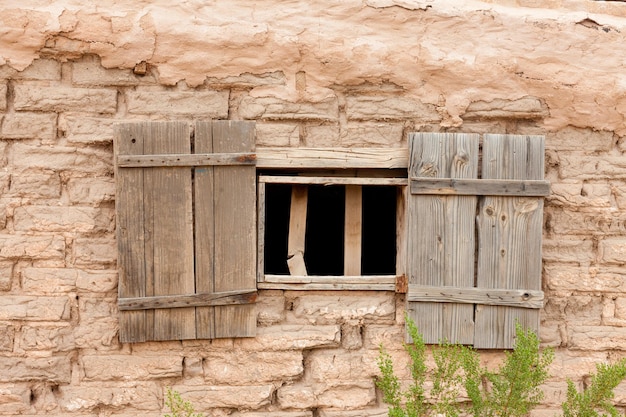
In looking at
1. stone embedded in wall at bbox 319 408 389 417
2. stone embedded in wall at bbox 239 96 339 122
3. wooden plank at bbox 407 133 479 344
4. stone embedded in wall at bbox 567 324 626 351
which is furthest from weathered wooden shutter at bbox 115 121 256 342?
stone embedded in wall at bbox 567 324 626 351

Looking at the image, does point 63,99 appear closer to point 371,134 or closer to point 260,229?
point 260,229

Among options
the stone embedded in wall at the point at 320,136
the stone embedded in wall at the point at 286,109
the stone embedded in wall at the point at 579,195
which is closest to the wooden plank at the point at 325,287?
the stone embedded in wall at the point at 320,136

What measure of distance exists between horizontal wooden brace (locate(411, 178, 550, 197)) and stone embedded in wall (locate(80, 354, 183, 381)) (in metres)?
1.51

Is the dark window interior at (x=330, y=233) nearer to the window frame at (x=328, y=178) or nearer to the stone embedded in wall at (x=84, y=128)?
the window frame at (x=328, y=178)

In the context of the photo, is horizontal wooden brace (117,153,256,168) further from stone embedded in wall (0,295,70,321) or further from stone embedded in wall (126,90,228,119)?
stone embedded in wall (0,295,70,321)

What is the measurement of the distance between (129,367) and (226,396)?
509 mm

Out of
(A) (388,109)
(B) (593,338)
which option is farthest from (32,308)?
Answer: (B) (593,338)

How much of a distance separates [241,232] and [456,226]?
1088 millimetres

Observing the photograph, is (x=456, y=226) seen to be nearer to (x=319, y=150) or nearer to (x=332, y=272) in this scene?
(x=319, y=150)

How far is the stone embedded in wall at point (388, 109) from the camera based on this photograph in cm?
380

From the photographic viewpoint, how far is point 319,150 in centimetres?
375

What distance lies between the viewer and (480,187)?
147 inches

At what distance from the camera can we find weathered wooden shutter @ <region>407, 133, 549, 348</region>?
148 inches

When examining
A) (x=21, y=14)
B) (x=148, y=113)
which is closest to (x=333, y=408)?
(x=148, y=113)
